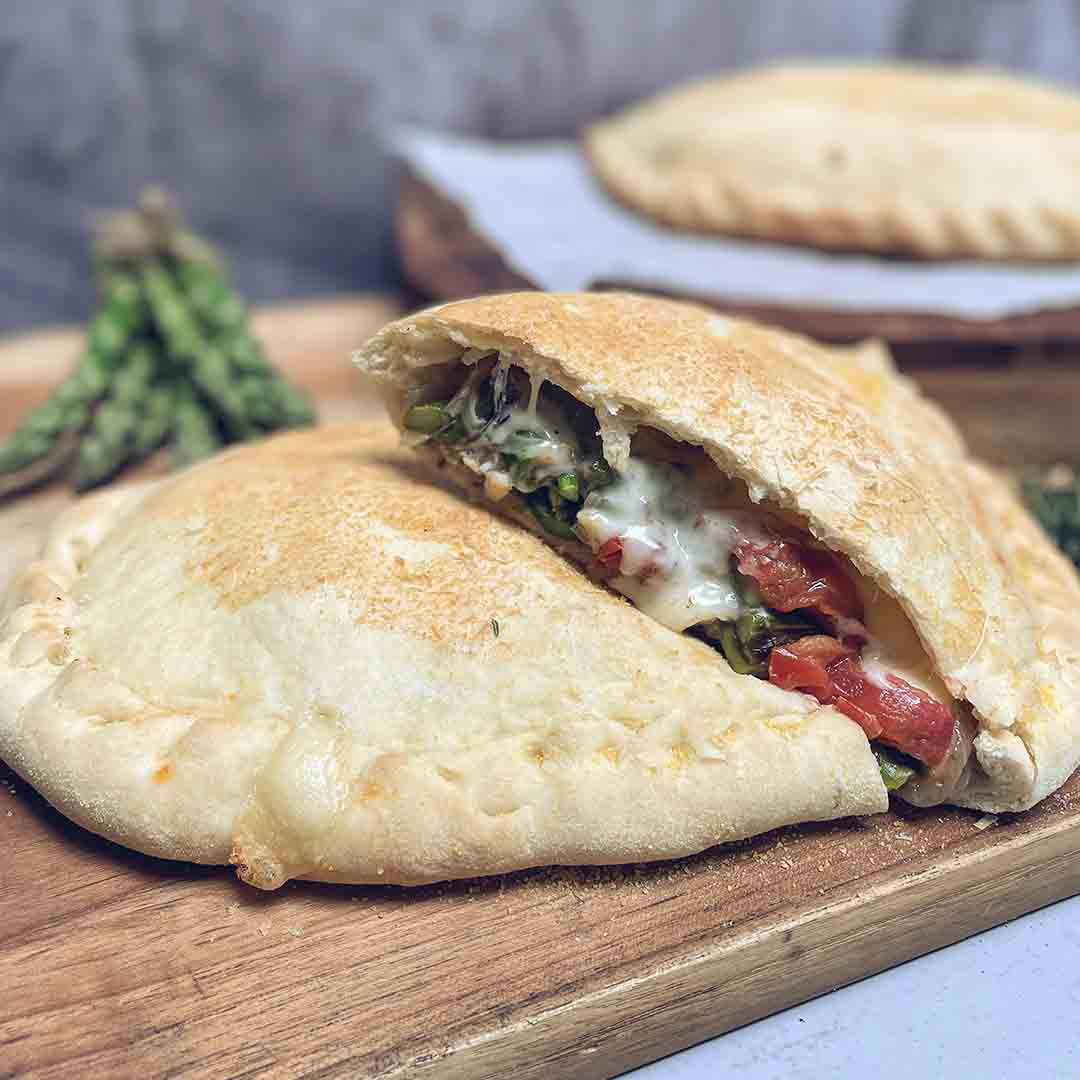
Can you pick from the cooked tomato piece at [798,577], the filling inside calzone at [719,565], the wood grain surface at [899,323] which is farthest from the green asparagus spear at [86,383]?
the cooked tomato piece at [798,577]

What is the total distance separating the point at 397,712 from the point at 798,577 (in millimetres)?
873

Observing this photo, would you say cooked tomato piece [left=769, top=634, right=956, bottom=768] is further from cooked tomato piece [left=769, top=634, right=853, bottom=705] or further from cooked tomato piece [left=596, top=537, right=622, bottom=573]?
cooked tomato piece [left=596, top=537, right=622, bottom=573]

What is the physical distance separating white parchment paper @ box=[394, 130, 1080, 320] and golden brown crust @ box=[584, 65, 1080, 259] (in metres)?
0.09

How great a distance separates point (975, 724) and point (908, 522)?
1.41ft

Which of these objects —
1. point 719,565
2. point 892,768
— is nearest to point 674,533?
point 719,565

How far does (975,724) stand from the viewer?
7.78 ft

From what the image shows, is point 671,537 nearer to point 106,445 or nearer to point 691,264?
point 106,445

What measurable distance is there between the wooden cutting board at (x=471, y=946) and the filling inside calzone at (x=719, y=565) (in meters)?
0.23

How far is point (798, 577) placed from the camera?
2447mm

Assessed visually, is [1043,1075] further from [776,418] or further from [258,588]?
[258,588]

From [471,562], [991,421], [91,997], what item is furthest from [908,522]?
[991,421]

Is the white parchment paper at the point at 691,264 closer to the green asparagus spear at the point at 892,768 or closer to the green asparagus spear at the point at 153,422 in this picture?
the green asparagus spear at the point at 153,422

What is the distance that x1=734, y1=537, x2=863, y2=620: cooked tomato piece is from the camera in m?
2.44

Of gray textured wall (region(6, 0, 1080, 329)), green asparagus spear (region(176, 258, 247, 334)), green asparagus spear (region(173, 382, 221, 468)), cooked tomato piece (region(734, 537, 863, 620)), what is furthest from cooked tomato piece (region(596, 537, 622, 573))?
gray textured wall (region(6, 0, 1080, 329))
